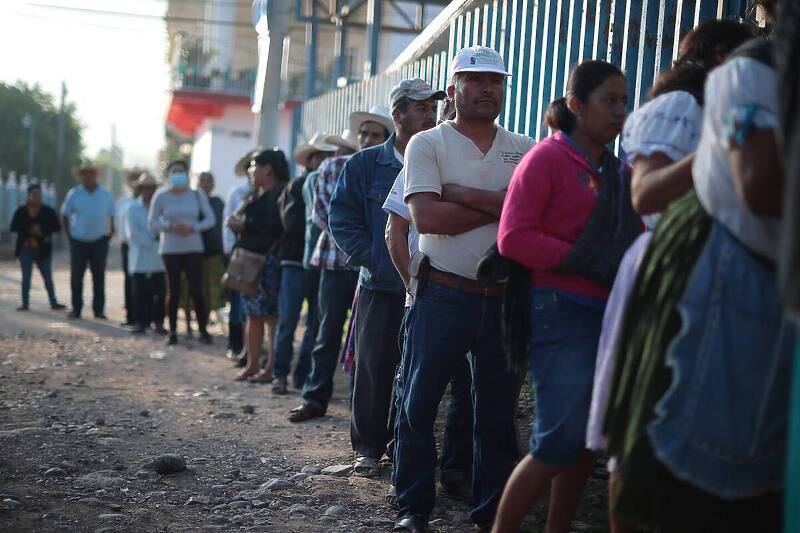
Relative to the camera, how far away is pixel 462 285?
467 cm

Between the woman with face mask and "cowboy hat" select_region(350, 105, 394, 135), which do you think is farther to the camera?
the woman with face mask

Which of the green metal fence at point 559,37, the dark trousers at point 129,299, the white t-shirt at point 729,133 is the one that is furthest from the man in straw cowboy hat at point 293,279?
the white t-shirt at point 729,133

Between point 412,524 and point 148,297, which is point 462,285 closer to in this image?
point 412,524

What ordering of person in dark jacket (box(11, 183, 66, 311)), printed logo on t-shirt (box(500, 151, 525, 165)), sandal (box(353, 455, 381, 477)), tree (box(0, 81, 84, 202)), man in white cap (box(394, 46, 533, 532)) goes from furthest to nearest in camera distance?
tree (box(0, 81, 84, 202)) → person in dark jacket (box(11, 183, 66, 311)) → sandal (box(353, 455, 381, 477)) → printed logo on t-shirt (box(500, 151, 525, 165)) → man in white cap (box(394, 46, 533, 532))

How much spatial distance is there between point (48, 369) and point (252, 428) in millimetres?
3427

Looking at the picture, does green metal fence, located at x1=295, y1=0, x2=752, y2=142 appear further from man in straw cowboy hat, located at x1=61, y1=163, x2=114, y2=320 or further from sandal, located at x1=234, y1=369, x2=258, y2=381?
man in straw cowboy hat, located at x1=61, y1=163, x2=114, y2=320

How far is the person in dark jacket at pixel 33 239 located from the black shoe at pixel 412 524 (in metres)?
12.3

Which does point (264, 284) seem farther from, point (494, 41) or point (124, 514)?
point (124, 514)

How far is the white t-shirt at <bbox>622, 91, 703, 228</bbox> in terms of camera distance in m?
3.27

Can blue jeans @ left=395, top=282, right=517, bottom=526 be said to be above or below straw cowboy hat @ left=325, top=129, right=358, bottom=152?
below

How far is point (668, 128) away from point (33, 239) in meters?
14.2

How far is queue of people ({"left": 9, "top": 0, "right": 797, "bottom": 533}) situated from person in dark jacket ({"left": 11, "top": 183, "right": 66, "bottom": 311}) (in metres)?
10.6

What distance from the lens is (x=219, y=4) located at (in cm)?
3219

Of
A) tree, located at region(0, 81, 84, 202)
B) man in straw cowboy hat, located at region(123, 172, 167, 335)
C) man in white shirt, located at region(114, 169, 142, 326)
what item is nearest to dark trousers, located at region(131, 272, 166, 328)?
man in straw cowboy hat, located at region(123, 172, 167, 335)
